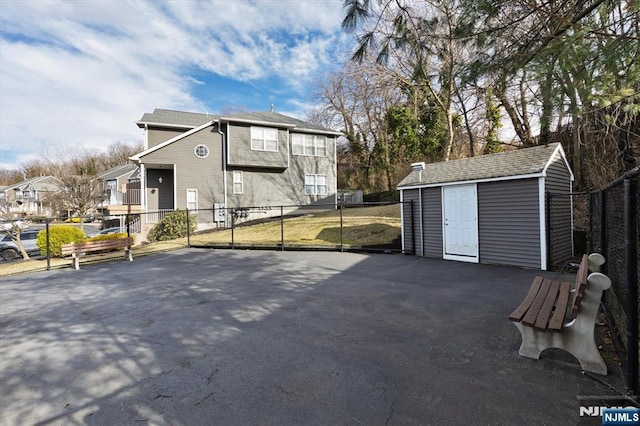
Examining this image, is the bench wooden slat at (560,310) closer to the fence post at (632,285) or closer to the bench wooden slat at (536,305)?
the bench wooden slat at (536,305)

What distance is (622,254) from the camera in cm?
465

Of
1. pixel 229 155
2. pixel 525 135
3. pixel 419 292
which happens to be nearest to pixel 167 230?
pixel 229 155

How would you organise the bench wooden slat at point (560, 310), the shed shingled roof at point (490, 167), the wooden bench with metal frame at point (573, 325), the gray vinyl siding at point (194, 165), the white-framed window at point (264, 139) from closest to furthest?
the wooden bench with metal frame at point (573, 325) < the bench wooden slat at point (560, 310) < the shed shingled roof at point (490, 167) < the gray vinyl siding at point (194, 165) < the white-framed window at point (264, 139)

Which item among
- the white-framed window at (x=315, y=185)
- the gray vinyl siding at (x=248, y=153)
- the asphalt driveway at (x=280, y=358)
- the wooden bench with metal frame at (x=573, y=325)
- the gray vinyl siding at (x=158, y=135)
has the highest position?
the gray vinyl siding at (x=158, y=135)

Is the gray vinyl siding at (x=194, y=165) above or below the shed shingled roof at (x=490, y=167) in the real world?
above

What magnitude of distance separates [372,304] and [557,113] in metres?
3.85

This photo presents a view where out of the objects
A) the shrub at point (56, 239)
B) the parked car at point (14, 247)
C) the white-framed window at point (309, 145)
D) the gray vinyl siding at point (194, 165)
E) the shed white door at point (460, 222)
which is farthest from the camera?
the white-framed window at point (309, 145)

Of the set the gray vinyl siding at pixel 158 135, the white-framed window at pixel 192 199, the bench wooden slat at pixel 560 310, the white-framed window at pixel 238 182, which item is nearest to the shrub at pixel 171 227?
the white-framed window at pixel 192 199

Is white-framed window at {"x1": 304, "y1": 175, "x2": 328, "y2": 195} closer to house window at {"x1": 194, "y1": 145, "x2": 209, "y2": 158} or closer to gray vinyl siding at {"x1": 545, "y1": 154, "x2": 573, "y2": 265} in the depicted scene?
house window at {"x1": 194, "y1": 145, "x2": 209, "y2": 158}

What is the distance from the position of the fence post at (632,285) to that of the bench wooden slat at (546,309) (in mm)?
645

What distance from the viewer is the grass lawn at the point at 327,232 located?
13102 millimetres

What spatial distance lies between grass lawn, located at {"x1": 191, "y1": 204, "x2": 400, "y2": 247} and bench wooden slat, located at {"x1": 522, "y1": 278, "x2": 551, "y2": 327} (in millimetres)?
7895

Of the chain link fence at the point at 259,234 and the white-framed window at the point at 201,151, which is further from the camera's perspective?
the white-framed window at the point at 201,151

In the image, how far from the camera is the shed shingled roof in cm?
879
